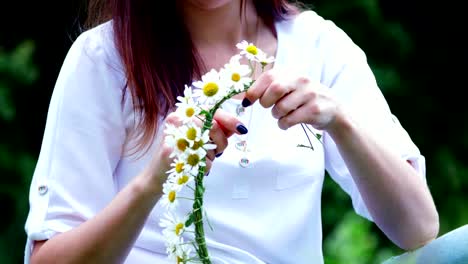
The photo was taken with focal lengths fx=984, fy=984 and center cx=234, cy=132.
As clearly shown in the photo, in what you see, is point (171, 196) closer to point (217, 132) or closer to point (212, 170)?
point (217, 132)

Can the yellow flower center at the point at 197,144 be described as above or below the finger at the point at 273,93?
above

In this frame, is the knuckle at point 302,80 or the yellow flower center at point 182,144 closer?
the yellow flower center at point 182,144

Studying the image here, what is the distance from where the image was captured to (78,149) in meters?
1.72

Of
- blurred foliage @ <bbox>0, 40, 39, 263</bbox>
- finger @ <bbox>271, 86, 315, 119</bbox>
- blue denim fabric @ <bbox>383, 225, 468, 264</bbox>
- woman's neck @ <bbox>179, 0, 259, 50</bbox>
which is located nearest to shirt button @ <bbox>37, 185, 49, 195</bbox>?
woman's neck @ <bbox>179, 0, 259, 50</bbox>

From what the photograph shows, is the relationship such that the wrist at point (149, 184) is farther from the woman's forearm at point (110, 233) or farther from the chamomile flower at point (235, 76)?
the chamomile flower at point (235, 76)

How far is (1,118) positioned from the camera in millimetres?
3994

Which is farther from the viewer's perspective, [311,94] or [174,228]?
[311,94]

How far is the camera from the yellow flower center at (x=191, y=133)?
1.27 metres

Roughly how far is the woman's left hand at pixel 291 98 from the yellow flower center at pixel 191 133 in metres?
0.15

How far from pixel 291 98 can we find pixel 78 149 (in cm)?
48

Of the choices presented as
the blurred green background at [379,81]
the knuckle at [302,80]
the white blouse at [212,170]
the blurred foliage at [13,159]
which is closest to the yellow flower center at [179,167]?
the knuckle at [302,80]

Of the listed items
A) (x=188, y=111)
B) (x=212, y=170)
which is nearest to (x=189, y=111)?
(x=188, y=111)

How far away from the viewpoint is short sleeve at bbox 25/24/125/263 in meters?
1.70

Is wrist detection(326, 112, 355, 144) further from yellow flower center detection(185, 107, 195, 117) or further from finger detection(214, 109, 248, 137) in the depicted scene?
yellow flower center detection(185, 107, 195, 117)
